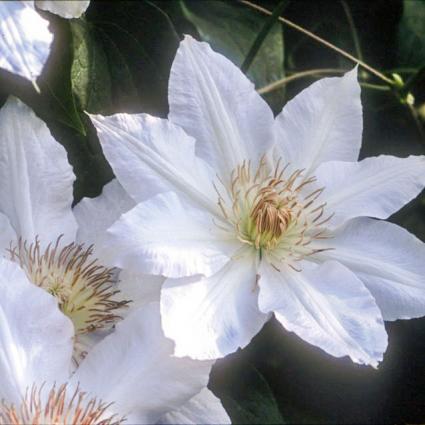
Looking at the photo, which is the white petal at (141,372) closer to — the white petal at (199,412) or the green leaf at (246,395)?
the white petal at (199,412)

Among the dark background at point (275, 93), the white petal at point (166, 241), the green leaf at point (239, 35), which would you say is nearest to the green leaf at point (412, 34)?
the dark background at point (275, 93)

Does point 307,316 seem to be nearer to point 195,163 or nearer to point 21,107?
point 195,163

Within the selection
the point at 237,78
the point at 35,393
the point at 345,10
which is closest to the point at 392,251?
the point at 237,78

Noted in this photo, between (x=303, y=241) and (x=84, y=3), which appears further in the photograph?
(x=303, y=241)

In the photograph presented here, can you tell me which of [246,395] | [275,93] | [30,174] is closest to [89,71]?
[30,174]

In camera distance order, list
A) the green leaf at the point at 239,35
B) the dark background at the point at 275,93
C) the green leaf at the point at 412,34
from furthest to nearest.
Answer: the green leaf at the point at 412,34
the green leaf at the point at 239,35
the dark background at the point at 275,93

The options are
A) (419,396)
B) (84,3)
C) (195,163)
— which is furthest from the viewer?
(419,396)
